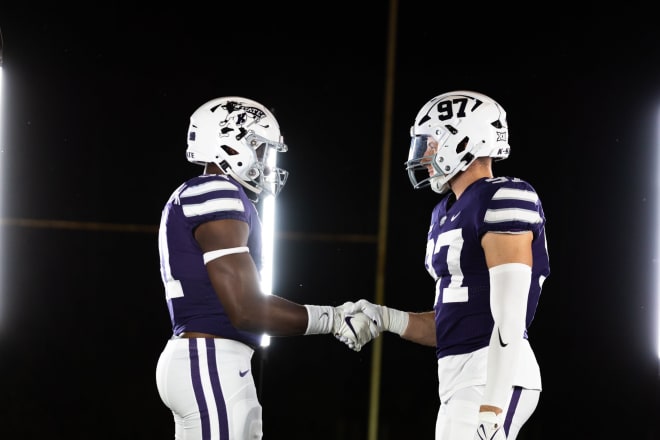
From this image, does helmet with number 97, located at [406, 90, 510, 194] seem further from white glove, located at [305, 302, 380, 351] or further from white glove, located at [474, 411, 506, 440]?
white glove, located at [474, 411, 506, 440]

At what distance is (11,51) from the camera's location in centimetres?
389

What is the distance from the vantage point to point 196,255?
2.56m

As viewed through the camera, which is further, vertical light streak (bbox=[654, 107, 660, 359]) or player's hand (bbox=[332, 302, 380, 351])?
vertical light streak (bbox=[654, 107, 660, 359])

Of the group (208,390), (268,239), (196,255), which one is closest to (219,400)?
(208,390)

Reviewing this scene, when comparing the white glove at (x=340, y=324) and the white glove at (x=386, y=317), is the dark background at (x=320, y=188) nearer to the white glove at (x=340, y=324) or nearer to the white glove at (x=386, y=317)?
the white glove at (x=386, y=317)

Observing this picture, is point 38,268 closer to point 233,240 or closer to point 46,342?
point 46,342

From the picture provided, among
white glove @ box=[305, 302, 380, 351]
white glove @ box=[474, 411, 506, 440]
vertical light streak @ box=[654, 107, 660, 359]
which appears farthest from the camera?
vertical light streak @ box=[654, 107, 660, 359]

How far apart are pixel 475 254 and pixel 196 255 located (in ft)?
2.60

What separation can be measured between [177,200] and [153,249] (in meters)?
1.48

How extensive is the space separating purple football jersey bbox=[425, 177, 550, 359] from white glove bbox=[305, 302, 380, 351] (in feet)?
1.04

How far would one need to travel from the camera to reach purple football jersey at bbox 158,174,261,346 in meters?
2.52

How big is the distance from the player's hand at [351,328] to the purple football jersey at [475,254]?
0.31m

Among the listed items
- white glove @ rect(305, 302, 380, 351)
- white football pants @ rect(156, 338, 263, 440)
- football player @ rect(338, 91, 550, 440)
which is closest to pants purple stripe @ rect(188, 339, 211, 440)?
white football pants @ rect(156, 338, 263, 440)

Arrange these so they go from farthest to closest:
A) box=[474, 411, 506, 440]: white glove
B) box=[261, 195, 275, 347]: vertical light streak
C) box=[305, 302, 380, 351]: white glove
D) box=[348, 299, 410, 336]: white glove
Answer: box=[261, 195, 275, 347]: vertical light streak → box=[348, 299, 410, 336]: white glove → box=[305, 302, 380, 351]: white glove → box=[474, 411, 506, 440]: white glove
